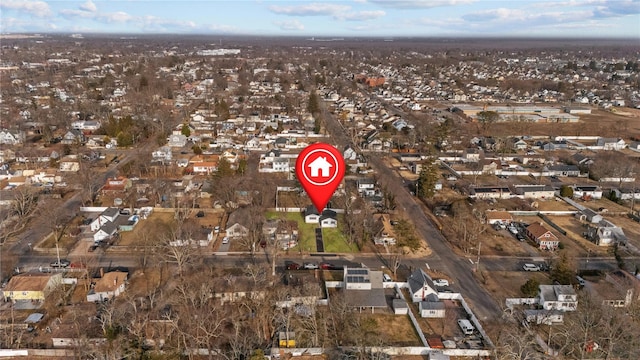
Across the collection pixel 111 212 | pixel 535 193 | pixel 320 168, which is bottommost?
pixel 111 212

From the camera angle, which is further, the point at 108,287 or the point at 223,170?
the point at 223,170

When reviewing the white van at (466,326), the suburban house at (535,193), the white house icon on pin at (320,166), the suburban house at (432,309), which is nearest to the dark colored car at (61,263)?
the white house icon on pin at (320,166)

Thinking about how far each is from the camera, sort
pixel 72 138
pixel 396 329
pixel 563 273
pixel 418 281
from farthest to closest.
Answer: pixel 72 138
pixel 563 273
pixel 418 281
pixel 396 329

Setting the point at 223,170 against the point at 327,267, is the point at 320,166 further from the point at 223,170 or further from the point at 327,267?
the point at 223,170

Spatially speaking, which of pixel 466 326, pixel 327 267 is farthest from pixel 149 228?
pixel 466 326

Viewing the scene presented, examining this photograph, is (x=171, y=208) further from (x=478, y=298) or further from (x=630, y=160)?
(x=630, y=160)

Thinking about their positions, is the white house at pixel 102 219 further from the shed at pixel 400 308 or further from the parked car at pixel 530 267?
the parked car at pixel 530 267

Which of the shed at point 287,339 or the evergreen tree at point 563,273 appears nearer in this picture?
the shed at point 287,339

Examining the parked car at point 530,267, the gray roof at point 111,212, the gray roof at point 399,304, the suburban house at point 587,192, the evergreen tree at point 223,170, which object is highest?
the evergreen tree at point 223,170
